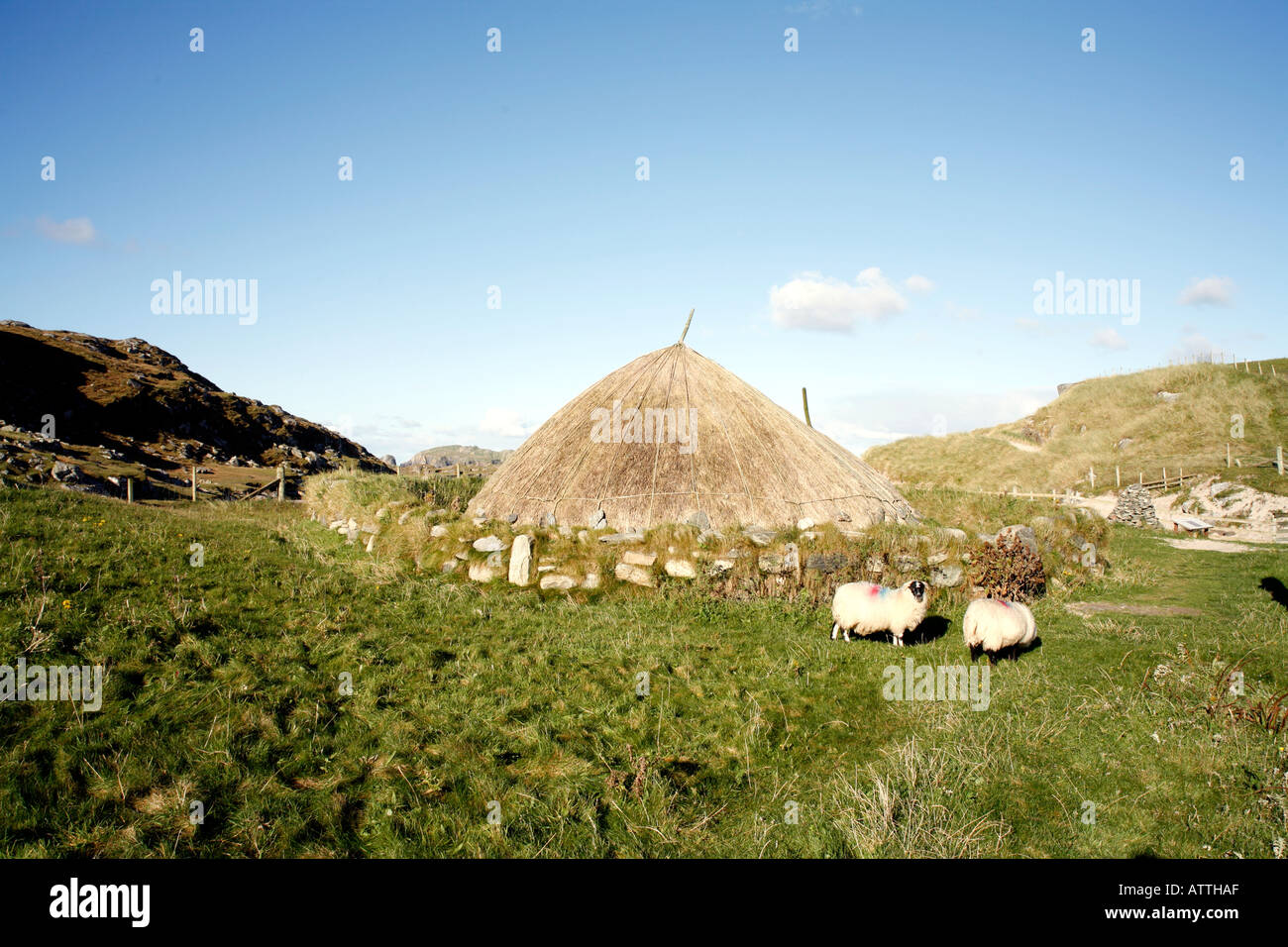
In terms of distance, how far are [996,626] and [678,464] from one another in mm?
7214

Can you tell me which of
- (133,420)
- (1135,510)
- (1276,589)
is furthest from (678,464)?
(133,420)

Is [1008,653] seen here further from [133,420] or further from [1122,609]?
[133,420]

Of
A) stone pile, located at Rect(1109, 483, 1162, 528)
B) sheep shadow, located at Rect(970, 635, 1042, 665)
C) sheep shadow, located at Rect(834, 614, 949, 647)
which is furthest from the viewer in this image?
stone pile, located at Rect(1109, 483, 1162, 528)

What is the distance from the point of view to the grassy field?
16.2ft

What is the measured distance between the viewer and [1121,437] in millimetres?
50500

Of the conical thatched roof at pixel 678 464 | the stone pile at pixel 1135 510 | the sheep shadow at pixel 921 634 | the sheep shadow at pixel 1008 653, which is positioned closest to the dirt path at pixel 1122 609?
the sheep shadow at pixel 1008 653

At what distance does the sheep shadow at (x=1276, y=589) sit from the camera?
11.7m

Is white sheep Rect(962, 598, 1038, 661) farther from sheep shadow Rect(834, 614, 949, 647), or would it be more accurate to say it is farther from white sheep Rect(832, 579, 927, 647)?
sheep shadow Rect(834, 614, 949, 647)

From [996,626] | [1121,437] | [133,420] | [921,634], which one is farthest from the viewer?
[133,420]

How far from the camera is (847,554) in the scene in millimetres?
11469

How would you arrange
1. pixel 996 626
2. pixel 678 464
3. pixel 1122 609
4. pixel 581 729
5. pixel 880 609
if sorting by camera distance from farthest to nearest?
pixel 678 464 → pixel 1122 609 → pixel 880 609 → pixel 996 626 → pixel 581 729

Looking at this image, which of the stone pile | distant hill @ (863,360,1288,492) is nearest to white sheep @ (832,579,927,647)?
the stone pile

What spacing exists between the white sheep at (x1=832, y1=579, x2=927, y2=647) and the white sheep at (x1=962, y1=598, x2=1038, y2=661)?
70 centimetres

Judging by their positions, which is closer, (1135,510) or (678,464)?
(678,464)
